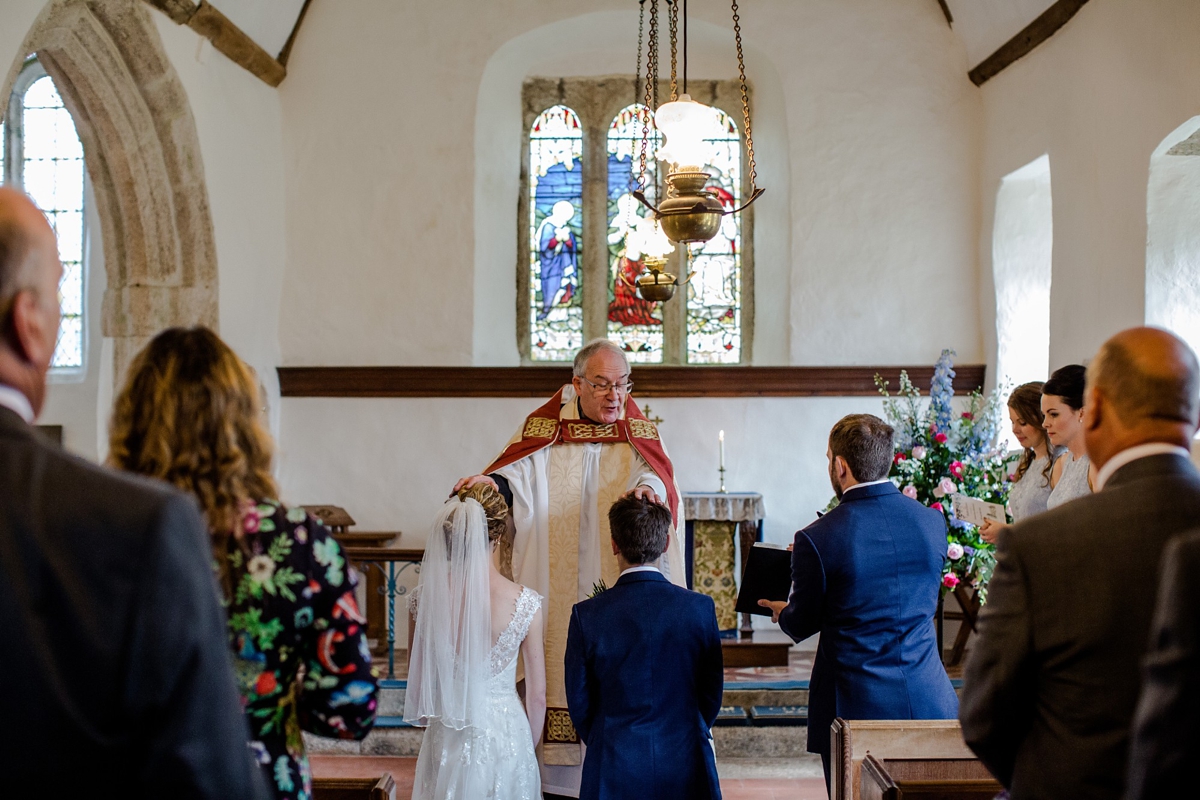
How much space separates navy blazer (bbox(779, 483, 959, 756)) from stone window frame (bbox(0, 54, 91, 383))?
8.88 meters

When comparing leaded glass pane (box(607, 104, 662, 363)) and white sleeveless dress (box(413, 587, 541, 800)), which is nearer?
white sleeveless dress (box(413, 587, 541, 800))

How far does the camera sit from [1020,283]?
26.6 feet

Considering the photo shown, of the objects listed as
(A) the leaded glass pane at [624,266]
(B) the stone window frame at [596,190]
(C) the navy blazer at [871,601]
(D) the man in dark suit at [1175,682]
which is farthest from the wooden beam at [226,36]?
(D) the man in dark suit at [1175,682]

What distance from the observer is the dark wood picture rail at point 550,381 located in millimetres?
8312

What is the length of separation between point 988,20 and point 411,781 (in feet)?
20.7

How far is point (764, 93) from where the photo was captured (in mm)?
8992

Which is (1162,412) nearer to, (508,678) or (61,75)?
(508,678)

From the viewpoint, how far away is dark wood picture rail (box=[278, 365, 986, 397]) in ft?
27.3

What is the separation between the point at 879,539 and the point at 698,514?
430 cm

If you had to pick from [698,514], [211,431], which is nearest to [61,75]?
[698,514]

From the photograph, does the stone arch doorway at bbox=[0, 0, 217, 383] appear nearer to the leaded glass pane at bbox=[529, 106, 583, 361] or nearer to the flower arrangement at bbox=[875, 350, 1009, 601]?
the leaded glass pane at bbox=[529, 106, 583, 361]

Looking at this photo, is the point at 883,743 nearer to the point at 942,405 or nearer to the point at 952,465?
the point at 952,465

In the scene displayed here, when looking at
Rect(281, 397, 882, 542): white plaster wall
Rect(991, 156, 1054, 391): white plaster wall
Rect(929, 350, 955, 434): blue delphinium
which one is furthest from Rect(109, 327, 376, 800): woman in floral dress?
Rect(991, 156, 1054, 391): white plaster wall

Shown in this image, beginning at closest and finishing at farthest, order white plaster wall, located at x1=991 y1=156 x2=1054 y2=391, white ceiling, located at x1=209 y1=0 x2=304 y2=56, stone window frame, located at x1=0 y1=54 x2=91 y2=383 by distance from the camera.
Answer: white ceiling, located at x1=209 y1=0 x2=304 y2=56 < white plaster wall, located at x1=991 y1=156 x2=1054 y2=391 < stone window frame, located at x1=0 y1=54 x2=91 y2=383
